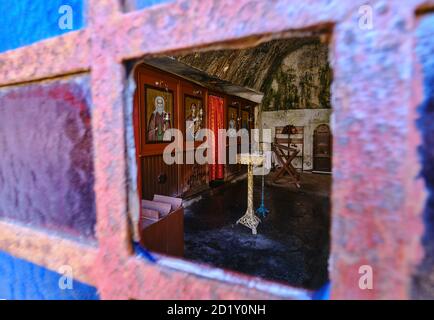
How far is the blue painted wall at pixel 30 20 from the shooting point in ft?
3.85

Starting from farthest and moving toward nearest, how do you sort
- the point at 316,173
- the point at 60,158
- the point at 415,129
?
the point at 316,173 < the point at 60,158 < the point at 415,129

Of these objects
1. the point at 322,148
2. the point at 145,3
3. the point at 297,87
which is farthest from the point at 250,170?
the point at 297,87

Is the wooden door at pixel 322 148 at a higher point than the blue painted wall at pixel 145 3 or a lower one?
lower

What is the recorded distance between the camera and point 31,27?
1306 millimetres

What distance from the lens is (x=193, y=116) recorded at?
701 centimetres

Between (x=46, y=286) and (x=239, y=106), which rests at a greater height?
(x=239, y=106)

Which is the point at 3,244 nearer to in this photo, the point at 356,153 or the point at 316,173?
the point at 356,153

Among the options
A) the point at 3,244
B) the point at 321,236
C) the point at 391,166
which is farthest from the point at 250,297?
the point at 321,236

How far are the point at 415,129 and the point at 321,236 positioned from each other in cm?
422

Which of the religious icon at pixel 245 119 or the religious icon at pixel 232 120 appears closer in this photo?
the religious icon at pixel 232 120

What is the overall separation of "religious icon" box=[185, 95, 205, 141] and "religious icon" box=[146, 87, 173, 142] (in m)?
0.72
